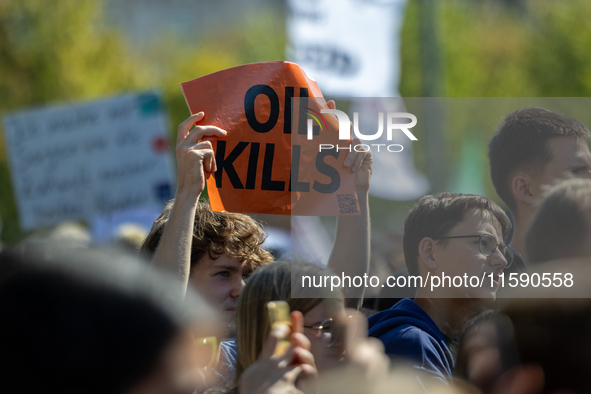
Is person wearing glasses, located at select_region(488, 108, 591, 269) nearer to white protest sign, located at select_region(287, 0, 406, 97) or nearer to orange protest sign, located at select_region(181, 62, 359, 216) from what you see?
orange protest sign, located at select_region(181, 62, 359, 216)

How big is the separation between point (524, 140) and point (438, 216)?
1.20 feet

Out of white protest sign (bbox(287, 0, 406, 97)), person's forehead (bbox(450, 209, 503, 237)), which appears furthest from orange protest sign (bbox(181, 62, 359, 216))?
white protest sign (bbox(287, 0, 406, 97))

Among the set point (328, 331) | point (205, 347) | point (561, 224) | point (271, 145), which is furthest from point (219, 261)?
point (561, 224)

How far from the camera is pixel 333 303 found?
1.74 m

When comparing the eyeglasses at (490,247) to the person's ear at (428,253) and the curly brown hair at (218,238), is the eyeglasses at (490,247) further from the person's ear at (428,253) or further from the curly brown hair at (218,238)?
the curly brown hair at (218,238)

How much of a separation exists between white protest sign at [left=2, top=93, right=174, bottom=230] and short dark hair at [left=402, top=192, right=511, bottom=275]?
4.91 metres

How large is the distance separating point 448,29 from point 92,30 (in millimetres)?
10014

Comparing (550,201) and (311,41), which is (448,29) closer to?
(311,41)

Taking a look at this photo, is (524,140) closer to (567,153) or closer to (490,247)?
(567,153)

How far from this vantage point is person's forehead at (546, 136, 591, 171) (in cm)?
193

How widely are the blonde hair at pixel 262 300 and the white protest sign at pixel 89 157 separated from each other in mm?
5037

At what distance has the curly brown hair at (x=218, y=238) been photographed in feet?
7.63

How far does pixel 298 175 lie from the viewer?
2152 mm

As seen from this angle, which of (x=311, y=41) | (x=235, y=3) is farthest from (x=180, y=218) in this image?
(x=235, y=3)
